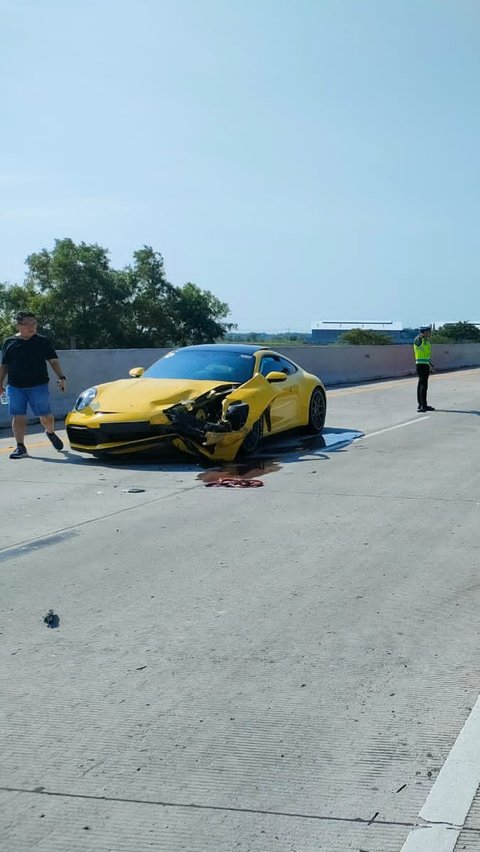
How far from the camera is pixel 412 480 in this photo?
34.6ft

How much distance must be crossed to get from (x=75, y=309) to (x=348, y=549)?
69785 mm

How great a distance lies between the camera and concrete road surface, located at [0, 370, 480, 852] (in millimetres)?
3445

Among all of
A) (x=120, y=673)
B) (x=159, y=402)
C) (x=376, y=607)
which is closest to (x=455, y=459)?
(x=159, y=402)

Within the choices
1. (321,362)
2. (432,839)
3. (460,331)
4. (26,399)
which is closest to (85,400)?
(26,399)

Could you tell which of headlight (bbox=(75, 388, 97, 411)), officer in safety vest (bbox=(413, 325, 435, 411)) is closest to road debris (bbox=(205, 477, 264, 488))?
headlight (bbox=(75, 388, 97, 411))

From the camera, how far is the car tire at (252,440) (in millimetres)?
11883

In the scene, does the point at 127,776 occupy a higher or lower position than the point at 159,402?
lower

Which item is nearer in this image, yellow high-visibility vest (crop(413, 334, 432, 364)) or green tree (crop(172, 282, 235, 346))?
yellow high-visibility vest (crop(413, 334, 432, 364))

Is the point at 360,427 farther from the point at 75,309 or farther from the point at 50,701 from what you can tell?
the point at 75,309

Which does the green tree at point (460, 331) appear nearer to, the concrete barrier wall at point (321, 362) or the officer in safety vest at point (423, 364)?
the concrete barrier wall at point (321, 362)

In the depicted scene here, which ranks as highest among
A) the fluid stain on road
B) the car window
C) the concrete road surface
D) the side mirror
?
the car window

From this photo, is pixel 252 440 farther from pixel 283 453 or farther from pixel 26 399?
pixel 26 399

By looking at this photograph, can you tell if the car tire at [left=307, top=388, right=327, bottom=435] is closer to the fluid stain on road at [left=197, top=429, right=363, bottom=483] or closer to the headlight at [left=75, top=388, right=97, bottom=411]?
the fluid stain on road at [left=197, top=429, right=363, bottom=483]

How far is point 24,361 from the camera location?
41.2 feet
